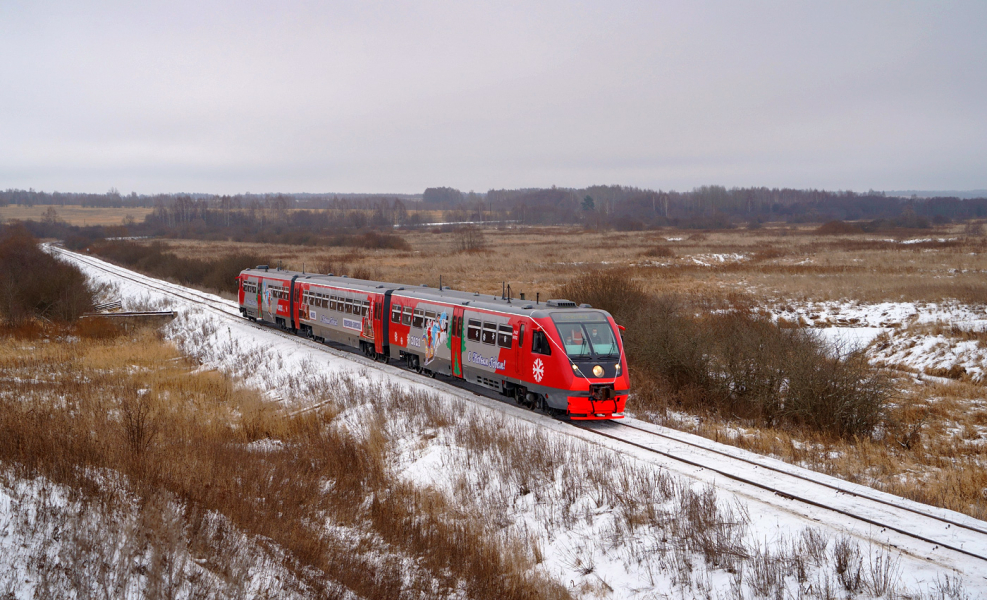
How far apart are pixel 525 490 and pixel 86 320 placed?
31.2m

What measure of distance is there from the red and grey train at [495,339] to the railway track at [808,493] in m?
0.81

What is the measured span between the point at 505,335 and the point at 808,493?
8.65 metres

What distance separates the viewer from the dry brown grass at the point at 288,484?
9.27 metres

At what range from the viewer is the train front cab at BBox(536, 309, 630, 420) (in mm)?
16031

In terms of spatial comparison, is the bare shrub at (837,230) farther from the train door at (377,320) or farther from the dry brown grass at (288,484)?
the dry brown grass at (288,484)

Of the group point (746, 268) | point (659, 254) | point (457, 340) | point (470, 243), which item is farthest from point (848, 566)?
point (470, 243)

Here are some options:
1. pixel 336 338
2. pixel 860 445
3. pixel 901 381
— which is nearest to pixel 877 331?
pixel 901 381

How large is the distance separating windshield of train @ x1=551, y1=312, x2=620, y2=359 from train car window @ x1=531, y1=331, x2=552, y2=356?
39 centimetres

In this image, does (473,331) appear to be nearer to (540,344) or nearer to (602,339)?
(540,344)

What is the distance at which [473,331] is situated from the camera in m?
19.6

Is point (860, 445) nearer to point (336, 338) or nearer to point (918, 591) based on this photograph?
point (918, 591)

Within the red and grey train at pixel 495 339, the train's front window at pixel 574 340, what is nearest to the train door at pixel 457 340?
the red and grey train at pixel 495 339

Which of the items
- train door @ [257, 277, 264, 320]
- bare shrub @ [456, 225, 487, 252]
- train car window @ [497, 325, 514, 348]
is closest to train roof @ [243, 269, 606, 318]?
train car window @ [497, 325, 514, 348]

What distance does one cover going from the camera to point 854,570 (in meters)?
8.38
